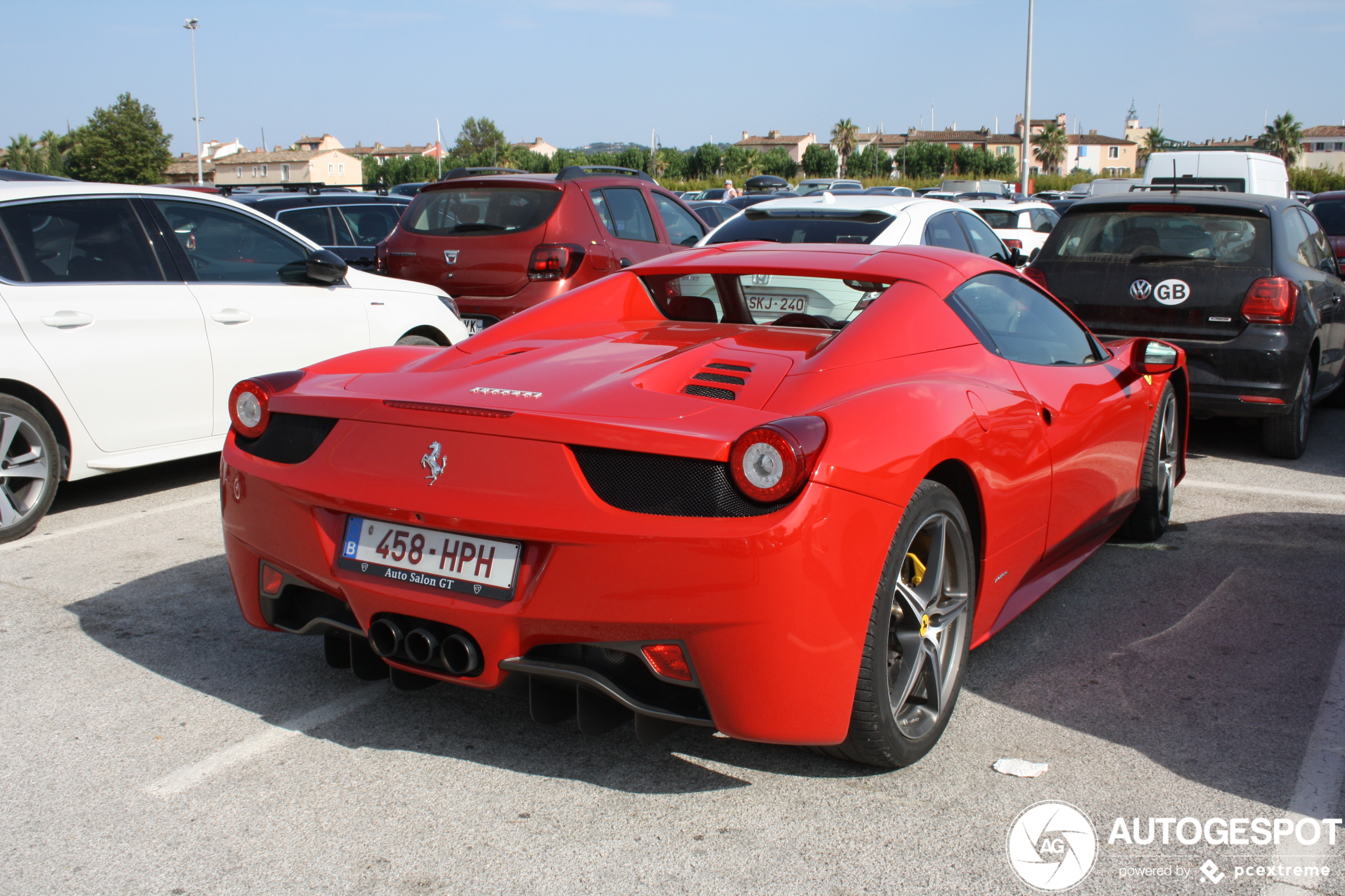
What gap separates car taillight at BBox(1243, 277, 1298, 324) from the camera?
667 centimetres

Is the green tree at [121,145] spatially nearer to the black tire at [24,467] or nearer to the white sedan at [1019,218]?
the white sedan at [1019,218]

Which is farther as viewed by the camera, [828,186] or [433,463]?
[828,186]

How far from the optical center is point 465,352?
348 centimetres

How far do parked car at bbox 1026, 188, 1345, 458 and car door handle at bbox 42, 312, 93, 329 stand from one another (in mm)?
5416

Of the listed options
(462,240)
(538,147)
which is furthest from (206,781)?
(538,147)

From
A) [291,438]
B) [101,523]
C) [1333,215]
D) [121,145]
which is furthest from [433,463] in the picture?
[121,145]

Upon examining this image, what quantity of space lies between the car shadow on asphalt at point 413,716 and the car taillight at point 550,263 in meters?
4.31

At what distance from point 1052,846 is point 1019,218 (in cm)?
1561

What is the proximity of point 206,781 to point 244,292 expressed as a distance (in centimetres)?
375

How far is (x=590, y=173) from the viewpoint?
8945 mm

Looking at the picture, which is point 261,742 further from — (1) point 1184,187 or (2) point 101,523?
(1) point 1184,187

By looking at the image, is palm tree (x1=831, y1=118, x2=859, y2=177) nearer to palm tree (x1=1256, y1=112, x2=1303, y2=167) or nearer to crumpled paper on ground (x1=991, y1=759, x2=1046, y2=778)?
palm tree (x1=1256, y1=112, x2=1303, y2=167)

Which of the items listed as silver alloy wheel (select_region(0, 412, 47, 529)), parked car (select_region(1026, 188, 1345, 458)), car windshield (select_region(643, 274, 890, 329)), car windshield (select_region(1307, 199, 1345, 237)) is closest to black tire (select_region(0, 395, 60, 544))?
silver alloy wheel (select_region(0, 412, 47, 529))

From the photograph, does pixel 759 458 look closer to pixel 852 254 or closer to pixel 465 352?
pixel 465 352
